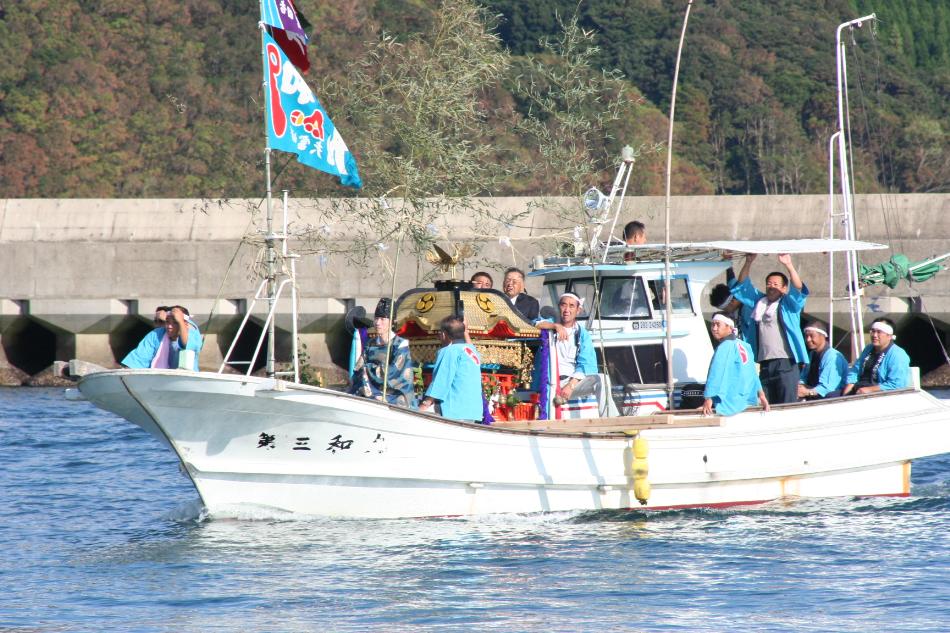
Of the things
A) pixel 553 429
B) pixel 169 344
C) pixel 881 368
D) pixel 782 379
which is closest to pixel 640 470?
pixel 553 429

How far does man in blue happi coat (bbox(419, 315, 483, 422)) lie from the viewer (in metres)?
11.5

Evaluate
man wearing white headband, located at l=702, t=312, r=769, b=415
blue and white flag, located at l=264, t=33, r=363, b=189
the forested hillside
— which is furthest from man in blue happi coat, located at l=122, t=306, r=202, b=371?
the forested hillside

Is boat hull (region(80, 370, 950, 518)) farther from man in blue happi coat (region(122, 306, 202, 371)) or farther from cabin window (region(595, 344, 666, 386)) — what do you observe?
cabin window (region(595, 344, 666, 386))

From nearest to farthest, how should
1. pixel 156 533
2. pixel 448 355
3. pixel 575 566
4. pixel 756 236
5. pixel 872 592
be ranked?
pixel 872 592 < pixel 575 566 < pixel 448 355 < pixel 156 533 < pixel 756 236

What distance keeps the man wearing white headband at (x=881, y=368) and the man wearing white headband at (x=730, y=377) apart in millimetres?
1802

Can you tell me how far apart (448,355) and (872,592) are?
13.2ft

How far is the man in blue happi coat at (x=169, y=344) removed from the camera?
1215cm

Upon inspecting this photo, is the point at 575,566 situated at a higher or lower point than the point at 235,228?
lower

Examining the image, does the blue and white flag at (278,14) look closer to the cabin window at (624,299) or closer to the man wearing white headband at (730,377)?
the cabin window at (624,299)

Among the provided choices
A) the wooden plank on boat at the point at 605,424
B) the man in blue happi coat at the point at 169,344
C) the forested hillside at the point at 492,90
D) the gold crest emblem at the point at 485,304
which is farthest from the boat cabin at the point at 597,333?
the forested hillside at the point at 492,90

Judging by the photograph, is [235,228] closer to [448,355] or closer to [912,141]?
[448,355]

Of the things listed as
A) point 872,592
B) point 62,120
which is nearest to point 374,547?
point 872,592

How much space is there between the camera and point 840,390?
14.1 m

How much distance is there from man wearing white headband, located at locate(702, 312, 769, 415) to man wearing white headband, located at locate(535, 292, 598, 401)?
3.68 feet
